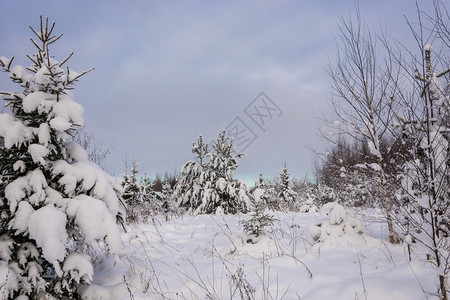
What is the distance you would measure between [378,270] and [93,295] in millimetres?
2877

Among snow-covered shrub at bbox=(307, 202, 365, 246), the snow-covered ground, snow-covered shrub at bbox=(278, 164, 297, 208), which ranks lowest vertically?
the snow-covered ground

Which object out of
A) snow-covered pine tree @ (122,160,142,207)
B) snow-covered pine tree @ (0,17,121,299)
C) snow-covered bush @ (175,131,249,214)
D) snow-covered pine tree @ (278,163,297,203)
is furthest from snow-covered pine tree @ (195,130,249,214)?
snow-covered pine tree @ (278,163,297,203)

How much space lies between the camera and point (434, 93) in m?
2.31

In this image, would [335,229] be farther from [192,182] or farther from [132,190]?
[132,190]

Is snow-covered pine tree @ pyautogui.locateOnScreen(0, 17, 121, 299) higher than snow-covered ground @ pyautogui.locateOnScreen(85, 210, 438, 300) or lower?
higher

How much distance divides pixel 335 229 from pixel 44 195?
366 cm

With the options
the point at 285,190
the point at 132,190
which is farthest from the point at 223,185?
the point at 285,190

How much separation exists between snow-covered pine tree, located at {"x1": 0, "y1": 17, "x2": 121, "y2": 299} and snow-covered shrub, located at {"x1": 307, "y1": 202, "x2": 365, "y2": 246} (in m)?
2.91

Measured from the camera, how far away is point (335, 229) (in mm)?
3971

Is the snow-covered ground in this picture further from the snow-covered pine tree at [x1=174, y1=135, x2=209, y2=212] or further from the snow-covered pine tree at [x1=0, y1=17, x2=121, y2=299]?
the snow-covered pine tree at [x1=174, y1=135, x2=209, y2=212]

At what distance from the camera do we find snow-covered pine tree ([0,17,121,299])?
2100 mm

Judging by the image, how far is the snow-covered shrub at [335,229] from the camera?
390 centimetres

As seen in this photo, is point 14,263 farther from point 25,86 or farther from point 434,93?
point 434,93

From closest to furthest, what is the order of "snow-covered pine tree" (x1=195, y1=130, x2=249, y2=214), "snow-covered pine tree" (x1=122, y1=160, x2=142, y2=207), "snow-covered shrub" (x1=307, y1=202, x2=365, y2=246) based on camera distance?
"snow-covered shrub" (x1=307, y1=202, x2=365, y2=246) < "snow-covered pine tree" (x1=195, y1=130, x2=249, y2=214) < "snow-covered pine tree" (x1=122, y1=160, x2=142, y2=207)
